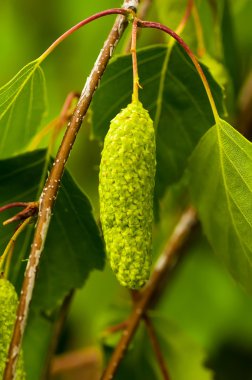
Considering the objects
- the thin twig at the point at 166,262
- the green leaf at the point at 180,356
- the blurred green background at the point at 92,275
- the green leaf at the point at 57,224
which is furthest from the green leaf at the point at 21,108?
the blurred green background at the point at 92,275

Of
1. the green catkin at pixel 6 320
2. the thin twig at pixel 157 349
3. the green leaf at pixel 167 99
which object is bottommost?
the thin twig at pixel 157 349

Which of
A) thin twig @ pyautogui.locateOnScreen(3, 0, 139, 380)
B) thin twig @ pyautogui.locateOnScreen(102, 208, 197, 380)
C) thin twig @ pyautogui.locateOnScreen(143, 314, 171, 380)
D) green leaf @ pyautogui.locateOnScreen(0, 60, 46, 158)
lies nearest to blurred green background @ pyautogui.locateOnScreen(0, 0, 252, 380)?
thin twig @ pyautogui.locateOnScreen(102, 208, 197, 380)

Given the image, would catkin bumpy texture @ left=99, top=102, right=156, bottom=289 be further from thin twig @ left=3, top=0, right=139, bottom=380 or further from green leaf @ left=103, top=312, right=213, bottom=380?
green leaf @ left=103, top=312, right=213, bottom=380

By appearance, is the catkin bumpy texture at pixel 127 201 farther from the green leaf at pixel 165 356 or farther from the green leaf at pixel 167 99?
the green leaf at pixel 165 356

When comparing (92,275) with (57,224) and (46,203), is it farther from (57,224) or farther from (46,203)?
(46,203)

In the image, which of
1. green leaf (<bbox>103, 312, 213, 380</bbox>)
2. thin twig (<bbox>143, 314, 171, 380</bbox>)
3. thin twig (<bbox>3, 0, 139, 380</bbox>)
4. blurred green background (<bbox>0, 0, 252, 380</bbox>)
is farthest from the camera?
blurred green background (<bbox>0, 0, 252, 380</bbox>)

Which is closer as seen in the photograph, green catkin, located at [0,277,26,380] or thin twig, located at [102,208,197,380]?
green catkin, located at [0,277,26,380]

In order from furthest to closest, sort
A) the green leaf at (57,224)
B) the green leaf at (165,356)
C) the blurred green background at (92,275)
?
the blurred green background at (92,275)
the green leaf at (165,356)
the green leaf at (57,224)
